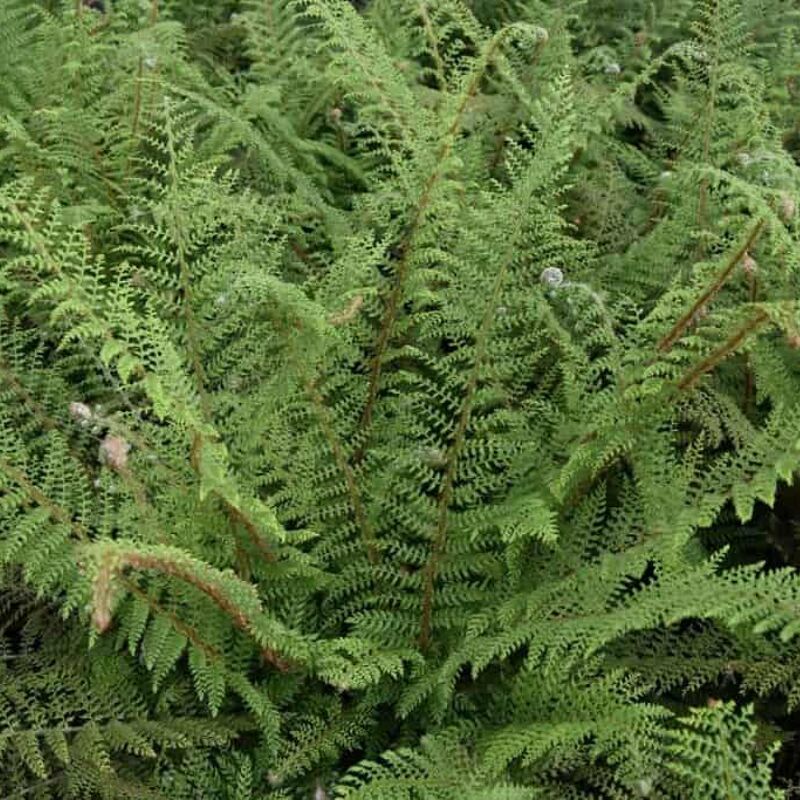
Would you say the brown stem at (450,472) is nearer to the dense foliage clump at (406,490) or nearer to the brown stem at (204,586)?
the dense foliage clump at (406,490)

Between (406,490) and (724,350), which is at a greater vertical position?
(724,350)

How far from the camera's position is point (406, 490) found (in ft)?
5.99

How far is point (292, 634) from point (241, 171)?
1242 millimetres

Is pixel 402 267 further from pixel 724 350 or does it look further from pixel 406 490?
pixel 724 350

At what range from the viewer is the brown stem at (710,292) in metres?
1.51

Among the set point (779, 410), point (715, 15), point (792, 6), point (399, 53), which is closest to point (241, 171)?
point (399, 53)

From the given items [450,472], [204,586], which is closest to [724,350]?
[450,472]

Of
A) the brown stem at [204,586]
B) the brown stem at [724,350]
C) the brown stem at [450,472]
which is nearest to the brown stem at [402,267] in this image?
the brown stem at [450,472]

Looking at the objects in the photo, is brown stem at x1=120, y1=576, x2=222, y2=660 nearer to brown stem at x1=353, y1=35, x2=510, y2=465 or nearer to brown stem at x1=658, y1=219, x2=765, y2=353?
brown stem at x1=353, y1=35, x2=510, y2=465

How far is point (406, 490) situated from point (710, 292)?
630mm

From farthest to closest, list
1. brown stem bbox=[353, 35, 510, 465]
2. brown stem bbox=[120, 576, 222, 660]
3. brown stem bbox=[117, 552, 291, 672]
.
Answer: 1. brown stem bbox=[353, 35, 510, 465]
2. brown stem bbox=[120, 576, 222, 660]
3. brown stem bbox=[117, 552, 291, 672]

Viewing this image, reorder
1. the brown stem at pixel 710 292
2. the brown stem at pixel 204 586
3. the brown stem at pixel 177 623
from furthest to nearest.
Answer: the brown stem at pixel 177 623
the brown stem at pixel 710 292
the brown stem at pixel 204 586

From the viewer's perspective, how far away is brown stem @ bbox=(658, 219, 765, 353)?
1.51m

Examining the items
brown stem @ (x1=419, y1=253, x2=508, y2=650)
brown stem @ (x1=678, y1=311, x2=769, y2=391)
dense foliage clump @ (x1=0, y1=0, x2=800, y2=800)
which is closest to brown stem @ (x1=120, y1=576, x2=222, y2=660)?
dense foliage clump @ (x1=0, y1=0, x2=800, y2=800)
